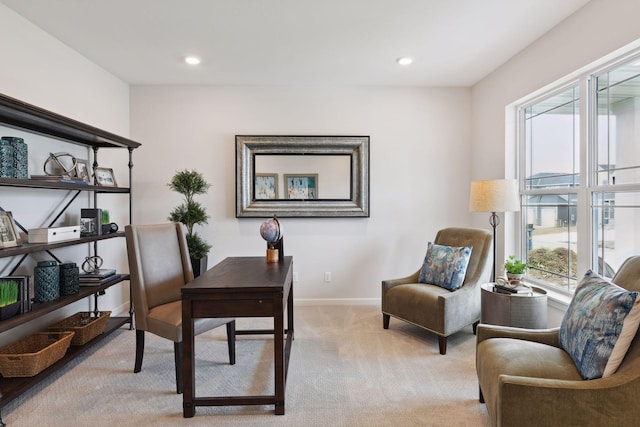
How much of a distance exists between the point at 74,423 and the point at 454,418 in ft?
7.00

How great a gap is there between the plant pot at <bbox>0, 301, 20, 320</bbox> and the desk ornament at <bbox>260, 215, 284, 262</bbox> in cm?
158

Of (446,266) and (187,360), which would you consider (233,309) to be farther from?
(446,266)

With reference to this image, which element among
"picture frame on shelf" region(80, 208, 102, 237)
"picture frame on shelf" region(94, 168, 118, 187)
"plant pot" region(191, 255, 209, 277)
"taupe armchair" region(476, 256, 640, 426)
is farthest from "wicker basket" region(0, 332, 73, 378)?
"taupe armchair" region(476, 256, 640, 426)

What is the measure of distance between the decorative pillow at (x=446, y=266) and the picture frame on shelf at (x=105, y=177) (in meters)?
3.17

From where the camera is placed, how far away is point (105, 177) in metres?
3.21

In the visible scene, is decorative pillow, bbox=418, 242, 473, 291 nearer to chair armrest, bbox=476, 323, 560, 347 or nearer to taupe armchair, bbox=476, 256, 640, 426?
chair armrest, bbox=476, 323, 560, 347

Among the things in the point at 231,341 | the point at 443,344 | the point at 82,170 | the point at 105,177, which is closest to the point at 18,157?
the point at 82,170

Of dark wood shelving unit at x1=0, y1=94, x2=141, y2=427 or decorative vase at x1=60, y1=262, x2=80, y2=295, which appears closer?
dark wood shelving unit at x1=0, y1=94, x2=141, y2=427

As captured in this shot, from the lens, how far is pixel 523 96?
3072mm

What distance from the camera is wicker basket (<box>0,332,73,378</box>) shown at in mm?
2070

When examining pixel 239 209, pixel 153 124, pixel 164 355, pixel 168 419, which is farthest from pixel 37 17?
pixel 168 419

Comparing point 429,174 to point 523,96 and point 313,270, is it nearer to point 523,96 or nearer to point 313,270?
point 523,96

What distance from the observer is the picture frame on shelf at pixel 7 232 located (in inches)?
83.6

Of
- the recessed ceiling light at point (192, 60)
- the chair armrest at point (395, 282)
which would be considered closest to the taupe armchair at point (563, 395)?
the chair armrest at point (395, 282)
